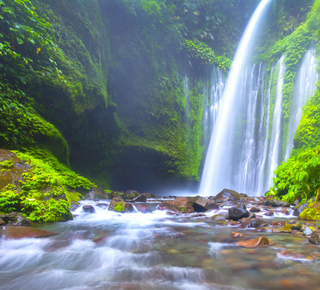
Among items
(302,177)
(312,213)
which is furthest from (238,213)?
(302,177)

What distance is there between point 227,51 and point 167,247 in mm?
23027

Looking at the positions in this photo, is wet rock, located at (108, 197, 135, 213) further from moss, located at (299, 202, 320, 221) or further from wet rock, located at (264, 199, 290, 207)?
wet rock, located at (264, 199, 290, 207)

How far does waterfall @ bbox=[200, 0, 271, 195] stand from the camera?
17250mm

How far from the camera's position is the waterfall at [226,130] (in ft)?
56.6

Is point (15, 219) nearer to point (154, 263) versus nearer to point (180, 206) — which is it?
point (154, 263)

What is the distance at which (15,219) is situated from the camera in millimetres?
3463

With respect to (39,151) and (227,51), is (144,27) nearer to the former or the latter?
(227,51)

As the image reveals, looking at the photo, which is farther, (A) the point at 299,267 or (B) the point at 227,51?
(B) the point at 227,51

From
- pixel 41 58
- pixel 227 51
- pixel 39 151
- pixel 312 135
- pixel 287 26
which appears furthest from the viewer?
pixel 227 51

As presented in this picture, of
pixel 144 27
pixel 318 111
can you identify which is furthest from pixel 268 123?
pixel 144 27

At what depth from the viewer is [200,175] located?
1767cm

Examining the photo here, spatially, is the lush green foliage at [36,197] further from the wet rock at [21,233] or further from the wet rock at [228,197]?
the wet rock at [228,197]

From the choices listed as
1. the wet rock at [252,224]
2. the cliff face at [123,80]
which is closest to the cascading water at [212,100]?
the cliff face at [123,80]

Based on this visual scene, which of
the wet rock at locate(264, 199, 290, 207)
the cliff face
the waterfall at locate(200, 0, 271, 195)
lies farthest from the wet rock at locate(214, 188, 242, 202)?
the waterfall at locate(200, 0, 271, 195)
